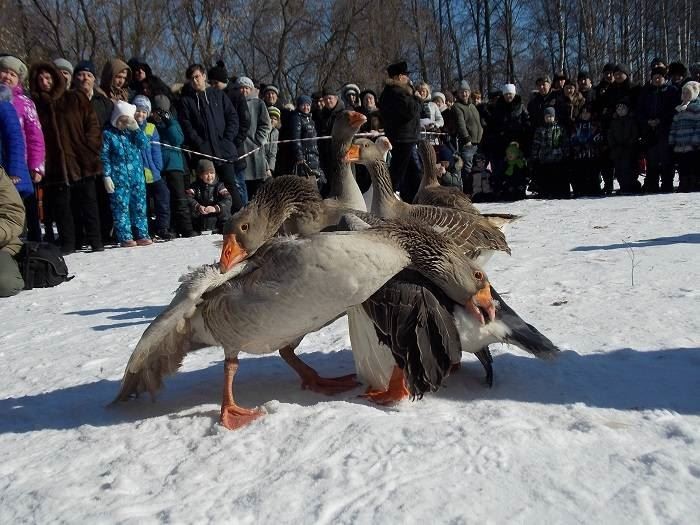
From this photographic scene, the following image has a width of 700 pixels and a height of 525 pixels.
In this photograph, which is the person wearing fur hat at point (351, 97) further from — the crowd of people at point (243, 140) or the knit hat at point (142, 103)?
the knit hat at point (142, 103)

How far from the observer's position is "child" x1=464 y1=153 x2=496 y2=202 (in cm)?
1241

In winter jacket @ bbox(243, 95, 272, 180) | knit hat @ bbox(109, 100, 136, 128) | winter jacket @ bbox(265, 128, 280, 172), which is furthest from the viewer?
winter jacket @ bbox(265, 128, 280, 172)

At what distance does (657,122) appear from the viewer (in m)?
10.8

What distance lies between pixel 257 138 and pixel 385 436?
8476 millimetres

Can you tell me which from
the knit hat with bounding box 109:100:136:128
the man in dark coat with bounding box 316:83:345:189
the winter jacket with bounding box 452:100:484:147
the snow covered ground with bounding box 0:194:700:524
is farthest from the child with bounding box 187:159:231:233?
the snow covered ground with bounding box 0:194:700:524

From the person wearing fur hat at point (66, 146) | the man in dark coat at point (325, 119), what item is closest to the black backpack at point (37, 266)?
the person wearing fur hat at point (66, 146)

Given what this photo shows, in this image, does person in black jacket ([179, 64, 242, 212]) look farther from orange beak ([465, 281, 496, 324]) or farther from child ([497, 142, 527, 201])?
orange beak ([465, 281, 496, 324])

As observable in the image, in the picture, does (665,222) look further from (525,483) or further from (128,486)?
(128,486)

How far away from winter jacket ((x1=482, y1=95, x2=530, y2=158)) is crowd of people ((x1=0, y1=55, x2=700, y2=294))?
0.02 meters

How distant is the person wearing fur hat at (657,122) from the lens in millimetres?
Answer: 10688

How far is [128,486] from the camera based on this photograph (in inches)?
80.5

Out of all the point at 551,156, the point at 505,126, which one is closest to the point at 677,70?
the point at 551,156

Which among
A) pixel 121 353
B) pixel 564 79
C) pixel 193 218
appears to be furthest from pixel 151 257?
pixel 564 79

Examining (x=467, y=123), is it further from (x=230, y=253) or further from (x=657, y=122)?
(x=230, y=253)
